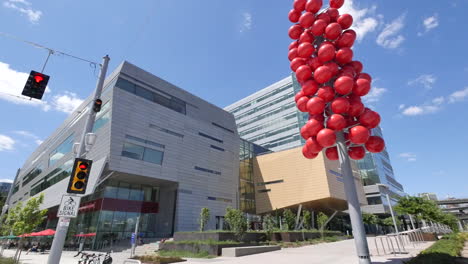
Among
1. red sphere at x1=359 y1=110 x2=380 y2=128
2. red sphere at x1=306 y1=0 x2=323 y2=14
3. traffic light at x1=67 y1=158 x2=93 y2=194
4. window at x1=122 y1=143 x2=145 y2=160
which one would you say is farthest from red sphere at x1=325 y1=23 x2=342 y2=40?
window at x1=122 y1=143 x2=145 y2=160

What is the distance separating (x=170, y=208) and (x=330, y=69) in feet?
123

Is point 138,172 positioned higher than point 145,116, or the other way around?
point 145,116

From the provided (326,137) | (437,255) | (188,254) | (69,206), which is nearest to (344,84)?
(326,137)

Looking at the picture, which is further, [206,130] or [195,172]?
[206,130]

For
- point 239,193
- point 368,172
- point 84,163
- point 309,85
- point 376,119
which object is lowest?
point 84,163

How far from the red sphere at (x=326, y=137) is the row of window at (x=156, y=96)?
35628mm

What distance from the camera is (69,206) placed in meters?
6.81

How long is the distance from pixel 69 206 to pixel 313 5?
9.32m

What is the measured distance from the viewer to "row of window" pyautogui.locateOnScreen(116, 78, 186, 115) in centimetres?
3616

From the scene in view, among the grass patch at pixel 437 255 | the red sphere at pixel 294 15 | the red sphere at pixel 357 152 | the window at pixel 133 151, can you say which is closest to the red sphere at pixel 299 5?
the red sphere at pixel 294 15

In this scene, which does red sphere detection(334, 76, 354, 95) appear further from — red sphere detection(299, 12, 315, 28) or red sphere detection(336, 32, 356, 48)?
red sphere detection(299, 12, 315, 28)

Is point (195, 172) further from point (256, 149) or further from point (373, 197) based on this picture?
point (373, 197)

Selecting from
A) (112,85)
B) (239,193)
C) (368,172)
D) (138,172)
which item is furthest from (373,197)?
(112,85)

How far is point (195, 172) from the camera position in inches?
1613
